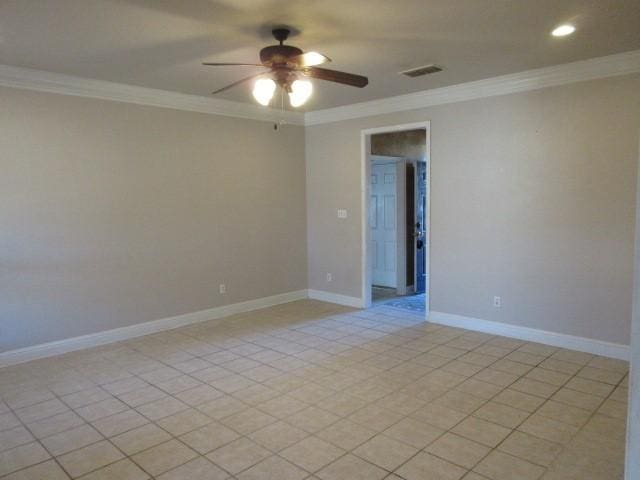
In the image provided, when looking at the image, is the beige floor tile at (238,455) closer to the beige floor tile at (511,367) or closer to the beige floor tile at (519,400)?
the beige floor tile at (519,400)

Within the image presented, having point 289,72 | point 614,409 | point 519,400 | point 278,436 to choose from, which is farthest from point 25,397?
point 614,409

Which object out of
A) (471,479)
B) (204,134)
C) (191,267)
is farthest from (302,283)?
(471,479)

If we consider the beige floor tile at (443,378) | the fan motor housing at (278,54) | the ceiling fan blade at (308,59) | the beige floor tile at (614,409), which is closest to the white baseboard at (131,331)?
the beige floor tile at (443,378)

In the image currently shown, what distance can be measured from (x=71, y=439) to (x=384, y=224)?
5.28 metres

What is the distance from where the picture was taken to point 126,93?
463cm

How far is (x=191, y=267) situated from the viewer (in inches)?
209

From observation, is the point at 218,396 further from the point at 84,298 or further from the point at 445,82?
the point at 445,82

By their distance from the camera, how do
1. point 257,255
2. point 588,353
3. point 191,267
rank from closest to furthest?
point 588,353, point 191,267, point 257,255

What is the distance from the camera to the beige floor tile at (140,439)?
2734mm

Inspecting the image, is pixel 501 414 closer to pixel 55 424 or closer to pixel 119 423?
pixel 119 423

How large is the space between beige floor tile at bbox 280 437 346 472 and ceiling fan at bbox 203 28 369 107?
2.29 m

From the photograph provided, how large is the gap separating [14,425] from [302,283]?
4.00 metres

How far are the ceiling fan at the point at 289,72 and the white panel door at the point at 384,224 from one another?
12.7ft

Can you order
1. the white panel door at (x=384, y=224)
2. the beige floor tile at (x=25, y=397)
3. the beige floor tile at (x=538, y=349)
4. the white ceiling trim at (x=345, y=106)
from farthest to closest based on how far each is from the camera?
1. the white panel door at (x=384, y=224)
2. the beige floor tile at (x=538, y=349)
3. the white ceiling trim at (x=345, y=106)
4. the beige floor tile at (x=25, y=397)
